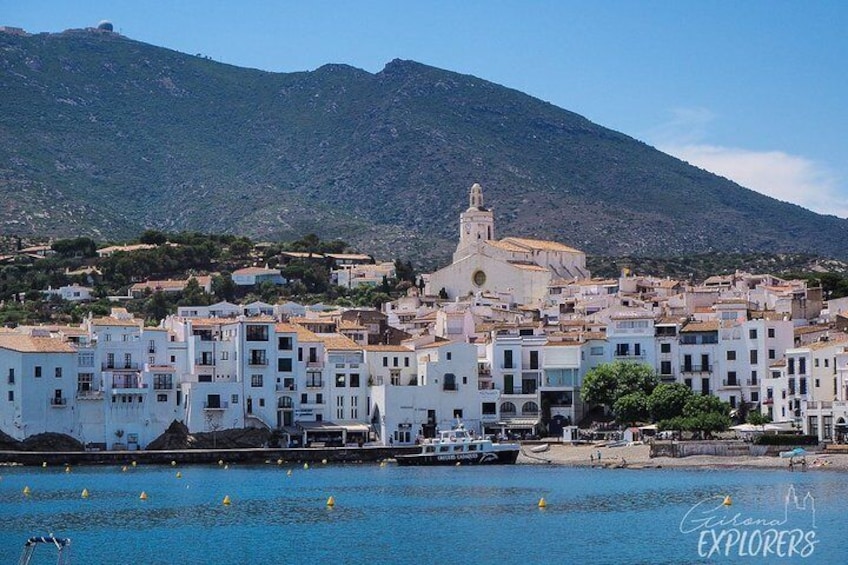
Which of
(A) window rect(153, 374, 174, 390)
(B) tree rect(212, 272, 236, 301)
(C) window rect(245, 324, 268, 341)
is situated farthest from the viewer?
(B) tree rect(212, 272, 236, 301)

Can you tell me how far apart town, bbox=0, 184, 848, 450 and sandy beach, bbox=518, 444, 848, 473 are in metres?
4.60

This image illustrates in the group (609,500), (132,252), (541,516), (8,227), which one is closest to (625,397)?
(609,500)

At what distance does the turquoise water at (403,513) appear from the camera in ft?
162

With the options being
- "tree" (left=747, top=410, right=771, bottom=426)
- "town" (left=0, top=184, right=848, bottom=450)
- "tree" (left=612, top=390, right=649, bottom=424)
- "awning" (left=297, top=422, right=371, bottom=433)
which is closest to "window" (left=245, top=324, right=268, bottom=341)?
"town" (left=0, top=184, right=848, bottom=450)

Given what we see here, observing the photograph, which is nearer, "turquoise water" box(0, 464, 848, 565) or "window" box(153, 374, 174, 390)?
"turquoise water" box(0, 464, 848, 565)

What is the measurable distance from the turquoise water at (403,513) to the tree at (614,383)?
11.7m

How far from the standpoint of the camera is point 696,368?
93.4 metres

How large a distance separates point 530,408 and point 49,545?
4397 cm

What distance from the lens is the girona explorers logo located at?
47.7m

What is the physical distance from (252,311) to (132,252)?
101ft

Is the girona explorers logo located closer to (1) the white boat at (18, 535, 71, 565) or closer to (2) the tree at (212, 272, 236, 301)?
(1) the white boat at (18, 535, 71, 565)

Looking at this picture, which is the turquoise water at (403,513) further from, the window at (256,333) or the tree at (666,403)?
the window at (256,333)

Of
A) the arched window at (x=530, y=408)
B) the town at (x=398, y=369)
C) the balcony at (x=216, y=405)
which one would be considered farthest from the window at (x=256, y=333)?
the arched window at (x=530, y=408)

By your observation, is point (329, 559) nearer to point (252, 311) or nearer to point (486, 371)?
point (486, 371)
